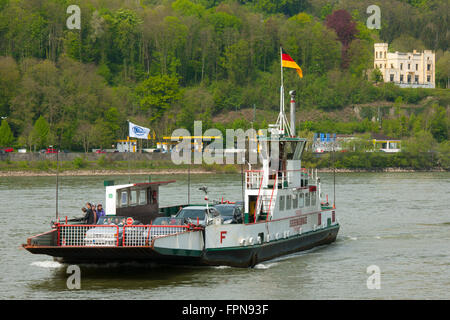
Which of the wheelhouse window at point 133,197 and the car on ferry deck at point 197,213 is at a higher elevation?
the wheelhouse window at point 133,197

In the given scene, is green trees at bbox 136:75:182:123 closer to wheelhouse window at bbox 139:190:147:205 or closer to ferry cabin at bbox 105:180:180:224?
ferry cabin at bbox 105:180:180:224

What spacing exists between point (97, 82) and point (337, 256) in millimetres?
113871

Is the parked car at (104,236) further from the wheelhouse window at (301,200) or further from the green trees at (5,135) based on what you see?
the green trees at (5,135)

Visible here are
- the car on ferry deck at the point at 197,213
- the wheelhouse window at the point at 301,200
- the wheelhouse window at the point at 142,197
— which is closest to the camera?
the car on ferry deck at the point at 197,213

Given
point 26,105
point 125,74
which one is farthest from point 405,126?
point 26,105

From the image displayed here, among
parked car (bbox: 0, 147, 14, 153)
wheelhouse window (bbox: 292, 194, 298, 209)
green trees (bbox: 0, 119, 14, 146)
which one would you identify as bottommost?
wheelhouse window (bbox: 292, 194, 298, 209)

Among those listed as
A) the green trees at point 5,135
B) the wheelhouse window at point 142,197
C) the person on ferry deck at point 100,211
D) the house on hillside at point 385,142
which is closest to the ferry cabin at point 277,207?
the wheelhouse window at point 142,197

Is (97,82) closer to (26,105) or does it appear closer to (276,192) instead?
(26,105)

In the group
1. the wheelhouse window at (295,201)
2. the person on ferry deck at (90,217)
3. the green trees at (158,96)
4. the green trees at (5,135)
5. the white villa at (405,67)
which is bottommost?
the person on ferry deck at (90,217)

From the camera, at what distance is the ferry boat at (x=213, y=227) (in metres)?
31.9

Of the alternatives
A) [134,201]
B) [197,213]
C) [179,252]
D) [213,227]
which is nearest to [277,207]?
[197,213]

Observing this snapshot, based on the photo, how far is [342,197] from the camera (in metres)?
74.2

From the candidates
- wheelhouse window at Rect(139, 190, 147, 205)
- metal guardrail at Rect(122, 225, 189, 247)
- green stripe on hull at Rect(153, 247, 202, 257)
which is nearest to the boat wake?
wheelhouse window at Rect(139, 190, 147, 205)

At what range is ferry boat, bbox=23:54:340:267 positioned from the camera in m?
31.9
